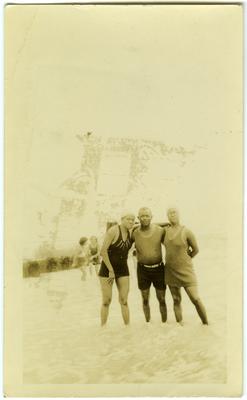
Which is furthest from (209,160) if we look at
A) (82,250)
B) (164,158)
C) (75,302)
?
(75,302)

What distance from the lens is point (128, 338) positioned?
1.88m

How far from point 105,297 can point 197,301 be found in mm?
277

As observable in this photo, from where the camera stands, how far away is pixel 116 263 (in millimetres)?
1897

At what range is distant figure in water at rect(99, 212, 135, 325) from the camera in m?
1.89

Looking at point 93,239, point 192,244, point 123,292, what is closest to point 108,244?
point 93,239

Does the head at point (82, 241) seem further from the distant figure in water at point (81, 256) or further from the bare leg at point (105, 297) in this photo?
the bare leg at point (105, 297)

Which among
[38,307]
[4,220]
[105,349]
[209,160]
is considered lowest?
[105,349]

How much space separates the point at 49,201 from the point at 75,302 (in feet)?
1.02

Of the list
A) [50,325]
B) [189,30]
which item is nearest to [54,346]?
[50,325]

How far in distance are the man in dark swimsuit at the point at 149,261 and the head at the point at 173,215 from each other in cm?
4

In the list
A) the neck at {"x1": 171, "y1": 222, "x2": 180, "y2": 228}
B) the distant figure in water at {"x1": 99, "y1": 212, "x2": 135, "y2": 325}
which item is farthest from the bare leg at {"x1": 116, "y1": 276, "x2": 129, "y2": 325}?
the neck at {"x1": 171, "y1": 222, "x2": 180, "y2": 228}

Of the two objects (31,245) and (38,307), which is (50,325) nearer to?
(38,307)

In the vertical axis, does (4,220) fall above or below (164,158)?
below

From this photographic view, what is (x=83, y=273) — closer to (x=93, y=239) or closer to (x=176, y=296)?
(x=93, y=239)
